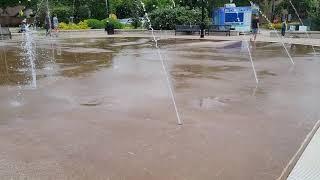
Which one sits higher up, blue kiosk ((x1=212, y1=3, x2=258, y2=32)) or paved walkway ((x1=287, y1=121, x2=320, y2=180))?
blue kiosk ((x1=212, y1=3, x2=258, y2=32))

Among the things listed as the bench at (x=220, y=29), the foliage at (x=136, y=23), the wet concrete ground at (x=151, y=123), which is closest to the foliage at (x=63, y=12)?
the foliage at (x=136, y=23)

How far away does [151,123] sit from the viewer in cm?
719

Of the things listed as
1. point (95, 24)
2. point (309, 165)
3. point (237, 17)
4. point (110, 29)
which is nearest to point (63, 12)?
point (95, 24)

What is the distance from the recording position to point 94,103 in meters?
8.62

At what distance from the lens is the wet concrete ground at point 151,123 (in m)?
5.36

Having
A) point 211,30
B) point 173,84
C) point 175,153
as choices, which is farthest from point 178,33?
point 175,153

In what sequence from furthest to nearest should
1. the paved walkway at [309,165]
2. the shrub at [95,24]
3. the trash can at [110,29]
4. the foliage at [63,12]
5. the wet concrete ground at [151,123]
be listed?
1. the foliage at [63,12]
2. the shrub at [95,24]
3. the trash can at [110,29]
4. the wet concrete ground at [151,123]
5. the paved walkway at [309,165]

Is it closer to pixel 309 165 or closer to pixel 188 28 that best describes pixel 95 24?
pixel 188 28

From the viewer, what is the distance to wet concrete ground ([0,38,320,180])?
5.36 m

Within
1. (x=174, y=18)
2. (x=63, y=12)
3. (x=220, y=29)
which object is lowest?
(x=220, y=29)

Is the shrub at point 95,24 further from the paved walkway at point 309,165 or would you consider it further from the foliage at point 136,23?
the paved walkway at point 309,165

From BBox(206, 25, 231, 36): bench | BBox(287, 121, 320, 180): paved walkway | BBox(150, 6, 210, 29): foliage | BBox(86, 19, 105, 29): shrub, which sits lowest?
BBox(287, 121, 320, 180): paved walkway

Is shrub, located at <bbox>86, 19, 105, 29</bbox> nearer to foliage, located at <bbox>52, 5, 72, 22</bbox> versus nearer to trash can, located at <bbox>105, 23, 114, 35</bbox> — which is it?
trash can, located at <bbox>105, 23, 114, 35</bbox>

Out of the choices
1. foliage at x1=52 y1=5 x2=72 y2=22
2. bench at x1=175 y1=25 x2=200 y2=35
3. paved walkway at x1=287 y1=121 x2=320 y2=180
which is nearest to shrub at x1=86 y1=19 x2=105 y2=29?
bench at x1=175 y1=25 x2=200 y2=35
